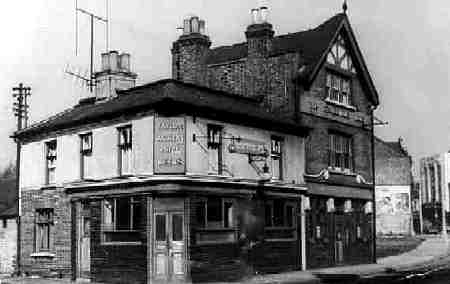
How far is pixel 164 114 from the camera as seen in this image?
76.7ft

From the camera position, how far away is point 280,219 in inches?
1121

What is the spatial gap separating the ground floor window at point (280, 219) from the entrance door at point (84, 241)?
23.7ft

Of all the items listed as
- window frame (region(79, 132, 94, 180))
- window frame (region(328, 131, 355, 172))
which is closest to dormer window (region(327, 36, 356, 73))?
window frame (region(328, 131, 355, 172))

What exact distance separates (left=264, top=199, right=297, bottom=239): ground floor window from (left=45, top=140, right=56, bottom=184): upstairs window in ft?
30.6

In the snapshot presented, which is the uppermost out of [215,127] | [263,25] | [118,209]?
[263,25]

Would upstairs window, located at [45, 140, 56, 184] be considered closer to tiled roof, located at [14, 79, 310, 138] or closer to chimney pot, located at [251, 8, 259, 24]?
tiled roof, located at [14, 79, 310, 138]

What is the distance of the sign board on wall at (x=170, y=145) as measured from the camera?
23116 millimetres

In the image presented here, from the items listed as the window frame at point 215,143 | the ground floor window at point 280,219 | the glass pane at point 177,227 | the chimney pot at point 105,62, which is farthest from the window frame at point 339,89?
the glass pane at point 177,227

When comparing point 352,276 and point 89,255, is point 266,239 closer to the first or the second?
point 352,276

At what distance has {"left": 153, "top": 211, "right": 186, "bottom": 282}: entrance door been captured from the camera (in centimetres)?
2270

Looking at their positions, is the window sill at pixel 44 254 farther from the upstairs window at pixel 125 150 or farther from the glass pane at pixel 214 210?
the glass pane at pixel 214 210

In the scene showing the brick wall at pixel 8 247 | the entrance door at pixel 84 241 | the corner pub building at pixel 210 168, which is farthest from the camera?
the brick wall at pixel 8 247

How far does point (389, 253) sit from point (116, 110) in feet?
85.5

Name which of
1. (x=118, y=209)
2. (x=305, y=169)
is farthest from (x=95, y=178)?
(x=305, y=169)
